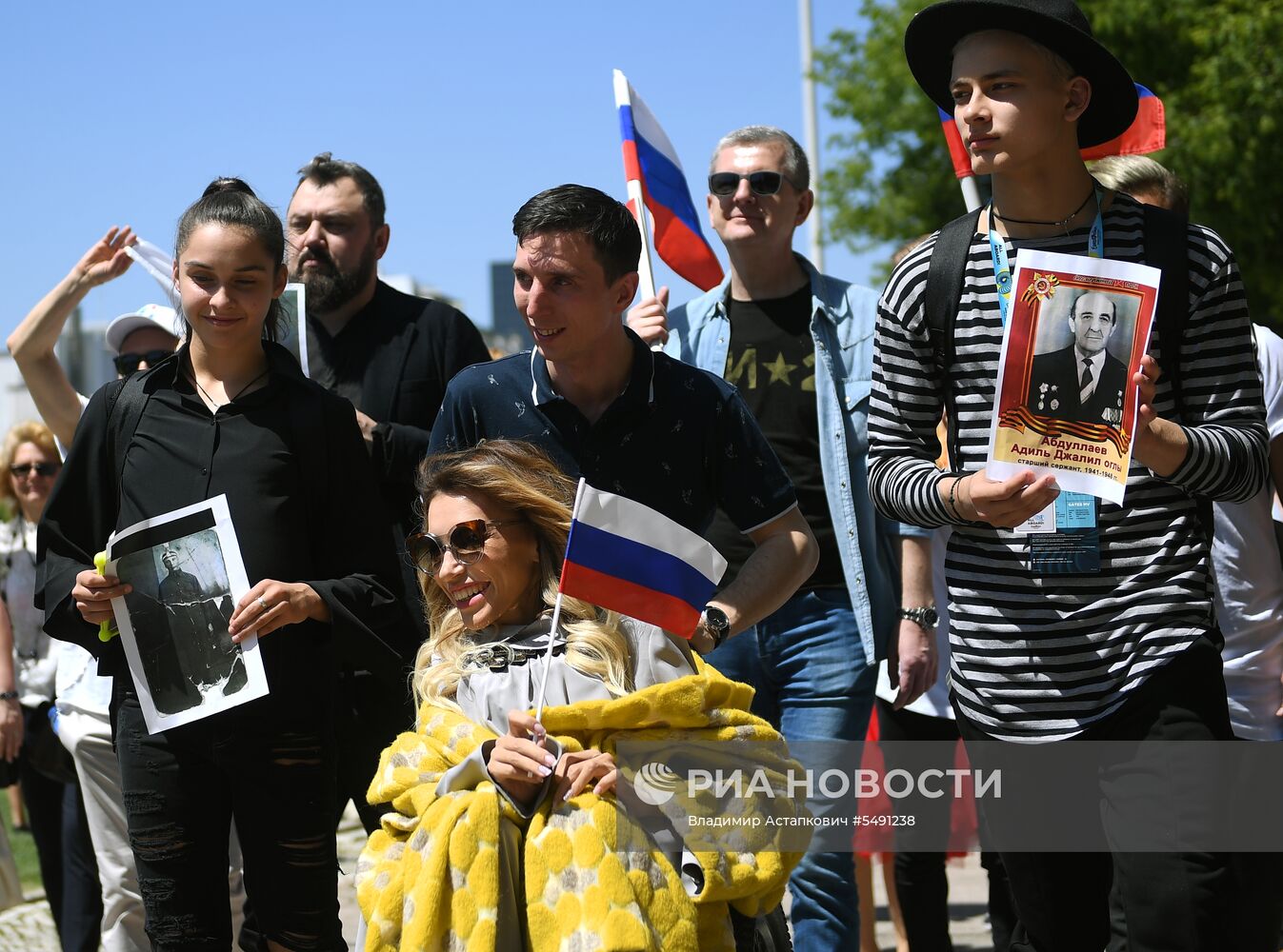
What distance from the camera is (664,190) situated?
606 cm

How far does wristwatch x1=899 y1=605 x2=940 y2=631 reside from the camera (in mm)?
5121

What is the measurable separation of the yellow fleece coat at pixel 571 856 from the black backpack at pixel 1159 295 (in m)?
0.86

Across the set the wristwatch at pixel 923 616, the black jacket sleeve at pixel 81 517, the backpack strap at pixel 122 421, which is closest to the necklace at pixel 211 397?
the backpack strap at pixel 122 421

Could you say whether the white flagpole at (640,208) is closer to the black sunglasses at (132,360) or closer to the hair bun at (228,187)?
the hair bun at (228,187)

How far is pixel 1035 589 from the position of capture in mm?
3424

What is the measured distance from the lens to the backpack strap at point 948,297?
3520 millimetres

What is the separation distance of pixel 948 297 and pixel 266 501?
1.81 meters

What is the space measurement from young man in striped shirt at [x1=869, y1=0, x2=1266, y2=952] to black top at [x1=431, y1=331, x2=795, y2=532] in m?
0.56

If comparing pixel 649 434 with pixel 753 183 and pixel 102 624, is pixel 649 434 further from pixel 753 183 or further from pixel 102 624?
pixel 753 183

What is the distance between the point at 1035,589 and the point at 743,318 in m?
2.47

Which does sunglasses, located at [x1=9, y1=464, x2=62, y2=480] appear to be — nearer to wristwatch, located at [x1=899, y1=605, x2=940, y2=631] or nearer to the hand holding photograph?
wristwatch, located at [x1=899, y1=605, x2=940, y2=631]

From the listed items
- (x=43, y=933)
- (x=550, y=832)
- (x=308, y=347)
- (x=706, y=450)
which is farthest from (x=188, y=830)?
(x=43, y=933)

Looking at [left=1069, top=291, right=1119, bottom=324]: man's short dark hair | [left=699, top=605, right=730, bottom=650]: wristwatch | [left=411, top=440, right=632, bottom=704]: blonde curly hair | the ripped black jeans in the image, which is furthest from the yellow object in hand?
[left=1069, top=291, right=1119, bottom=324]: man's short dark hair

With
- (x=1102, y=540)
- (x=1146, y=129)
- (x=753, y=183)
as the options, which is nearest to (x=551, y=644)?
(x=1102, y=540)
